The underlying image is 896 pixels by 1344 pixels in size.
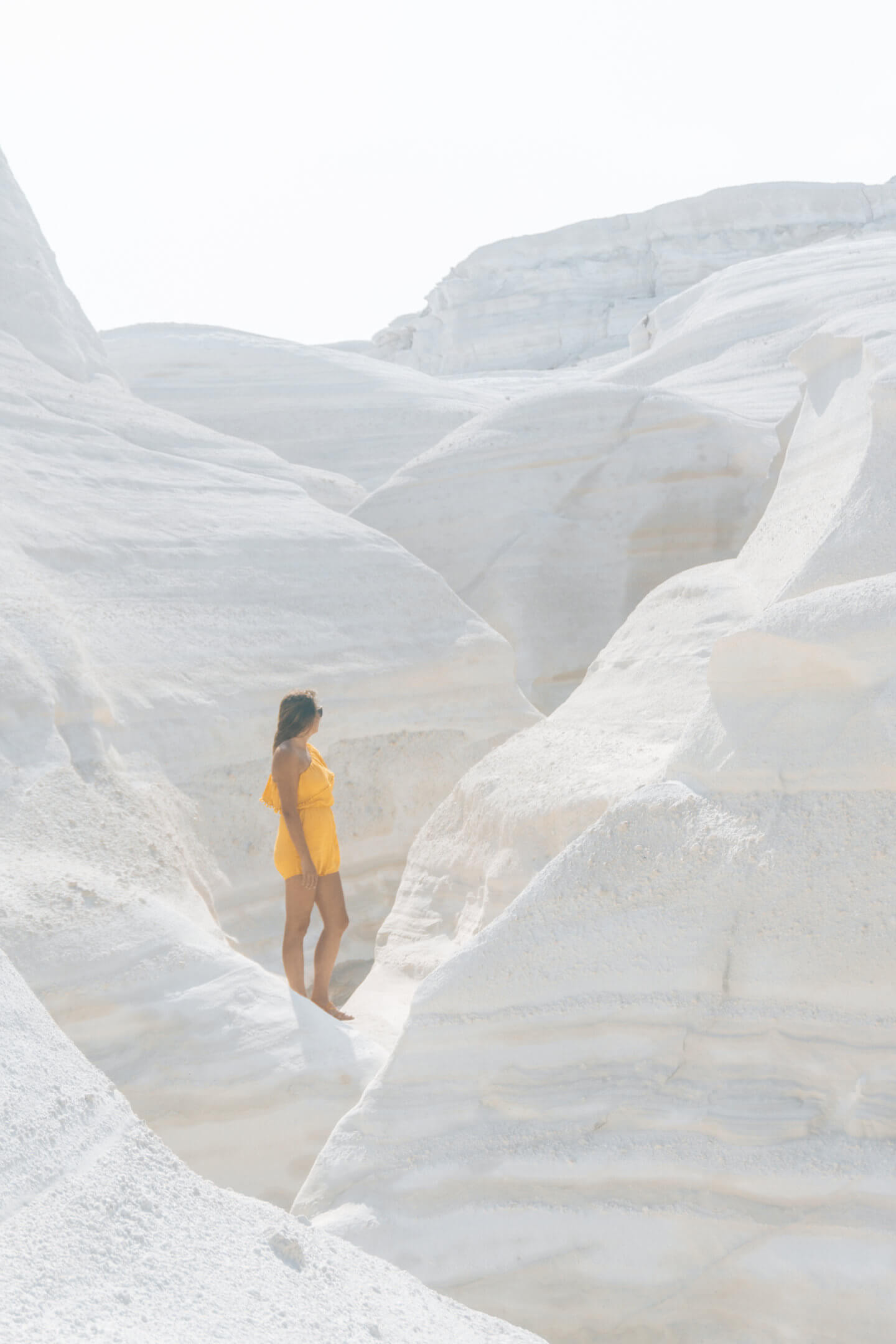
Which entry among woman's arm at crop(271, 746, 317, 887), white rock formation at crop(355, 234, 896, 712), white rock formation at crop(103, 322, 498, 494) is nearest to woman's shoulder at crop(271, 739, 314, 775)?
woman's arm at crop(271, 746, 317, 887)

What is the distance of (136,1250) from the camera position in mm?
1798

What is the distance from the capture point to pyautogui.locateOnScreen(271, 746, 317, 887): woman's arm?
4035mm

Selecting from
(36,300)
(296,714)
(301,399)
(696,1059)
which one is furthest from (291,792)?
(301,399)

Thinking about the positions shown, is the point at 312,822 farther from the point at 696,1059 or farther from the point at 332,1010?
the point at 696,1059

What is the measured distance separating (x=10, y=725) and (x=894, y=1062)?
273 centimetres

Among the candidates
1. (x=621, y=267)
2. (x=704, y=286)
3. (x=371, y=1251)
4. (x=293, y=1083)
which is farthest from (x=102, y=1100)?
(x=621, y=267)

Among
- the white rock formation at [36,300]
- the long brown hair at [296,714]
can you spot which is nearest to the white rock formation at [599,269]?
the white rock formation at [36,300]

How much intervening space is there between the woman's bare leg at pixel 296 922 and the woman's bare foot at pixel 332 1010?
0.28 feet

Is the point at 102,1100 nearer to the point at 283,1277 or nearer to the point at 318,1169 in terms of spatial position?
the point at 283,1277

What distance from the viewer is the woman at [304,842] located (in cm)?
405

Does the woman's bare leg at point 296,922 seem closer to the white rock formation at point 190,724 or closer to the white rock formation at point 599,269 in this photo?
the white rock formation at point 190,724

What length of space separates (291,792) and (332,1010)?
67cm

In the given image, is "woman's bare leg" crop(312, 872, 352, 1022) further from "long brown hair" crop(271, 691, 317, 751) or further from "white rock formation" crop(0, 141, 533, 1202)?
"long brown hair" crop(271, 691, 317, 751)

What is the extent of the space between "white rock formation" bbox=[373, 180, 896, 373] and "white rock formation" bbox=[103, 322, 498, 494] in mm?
11590
